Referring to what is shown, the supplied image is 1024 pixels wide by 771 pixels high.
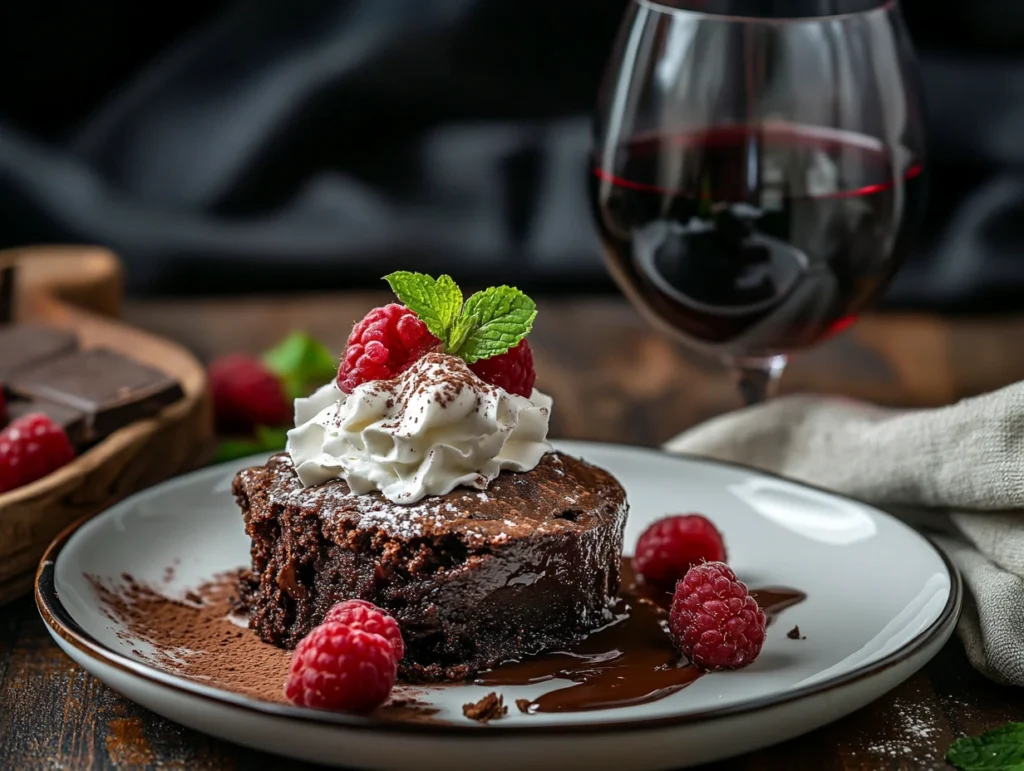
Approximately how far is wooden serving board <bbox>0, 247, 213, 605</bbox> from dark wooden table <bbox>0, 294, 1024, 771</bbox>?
0.13 meters

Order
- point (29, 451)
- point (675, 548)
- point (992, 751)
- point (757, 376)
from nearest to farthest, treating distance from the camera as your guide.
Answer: point (992, 751), point (675, 548), point (29, 451), point (757, 376)

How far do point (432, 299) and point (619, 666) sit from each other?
61 cm

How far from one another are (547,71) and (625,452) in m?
2.32

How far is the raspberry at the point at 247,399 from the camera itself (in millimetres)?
3217

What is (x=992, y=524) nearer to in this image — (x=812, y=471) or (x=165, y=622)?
(x=812, y=471)

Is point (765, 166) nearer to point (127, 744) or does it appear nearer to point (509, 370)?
point (509, 370)

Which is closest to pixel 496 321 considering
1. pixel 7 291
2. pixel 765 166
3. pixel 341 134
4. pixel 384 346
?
pixel 384 346

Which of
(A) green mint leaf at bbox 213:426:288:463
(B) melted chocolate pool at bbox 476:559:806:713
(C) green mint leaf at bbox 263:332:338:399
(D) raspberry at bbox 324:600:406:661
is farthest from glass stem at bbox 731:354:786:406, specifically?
(D) raspberry at bbox 324:600:406:661

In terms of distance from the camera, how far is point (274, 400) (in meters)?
3.22

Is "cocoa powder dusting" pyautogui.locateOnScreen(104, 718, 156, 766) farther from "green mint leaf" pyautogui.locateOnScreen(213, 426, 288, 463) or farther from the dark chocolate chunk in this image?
the dark chocolate chunk

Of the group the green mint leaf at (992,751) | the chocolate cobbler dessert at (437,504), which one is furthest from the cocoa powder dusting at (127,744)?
the green mint leaf at (992,751)

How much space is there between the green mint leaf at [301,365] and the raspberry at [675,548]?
1.39 m

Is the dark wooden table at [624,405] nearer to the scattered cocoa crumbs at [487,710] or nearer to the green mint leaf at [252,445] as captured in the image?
the scattered cocoa crumbs at [487,710]

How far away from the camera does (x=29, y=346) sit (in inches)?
118
